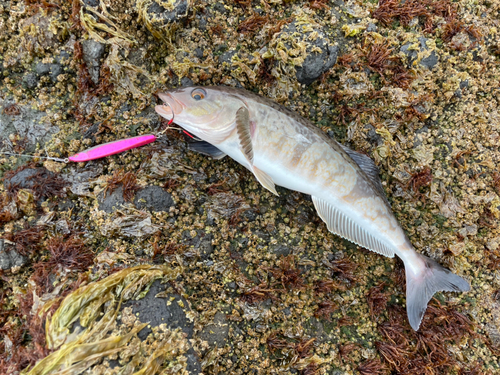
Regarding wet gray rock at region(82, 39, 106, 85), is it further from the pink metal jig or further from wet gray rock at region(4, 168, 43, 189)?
wet gray rock at region(4, 168, 43, 189)

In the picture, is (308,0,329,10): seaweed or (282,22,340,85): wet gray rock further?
(308,0,329,10): seaweed

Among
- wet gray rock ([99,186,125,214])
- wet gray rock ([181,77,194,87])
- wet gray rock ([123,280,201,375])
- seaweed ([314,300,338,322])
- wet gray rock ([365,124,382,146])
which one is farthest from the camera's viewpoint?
wet gray rock ([365,124,382,146])

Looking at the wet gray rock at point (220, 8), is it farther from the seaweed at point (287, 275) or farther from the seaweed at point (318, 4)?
the seaweed at point (287, 275)

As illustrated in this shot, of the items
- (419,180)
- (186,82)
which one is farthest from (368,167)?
(186,82)

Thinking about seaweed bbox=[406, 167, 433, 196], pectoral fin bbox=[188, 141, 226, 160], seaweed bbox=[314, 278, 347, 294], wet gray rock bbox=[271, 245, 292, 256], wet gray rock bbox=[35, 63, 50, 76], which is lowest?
seaweed bbox=[314, 278, 347, 294]

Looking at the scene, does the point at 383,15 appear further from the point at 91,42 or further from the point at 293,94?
the point at 91,42

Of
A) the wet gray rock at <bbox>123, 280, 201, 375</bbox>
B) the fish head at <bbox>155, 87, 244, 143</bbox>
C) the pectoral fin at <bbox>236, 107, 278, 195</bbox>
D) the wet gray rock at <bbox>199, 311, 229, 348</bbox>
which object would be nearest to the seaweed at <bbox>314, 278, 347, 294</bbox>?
the wet gray rock at <bbox>199, 311, 229, 348</bbox>

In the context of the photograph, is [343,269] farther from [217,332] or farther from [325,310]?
[217,332]
